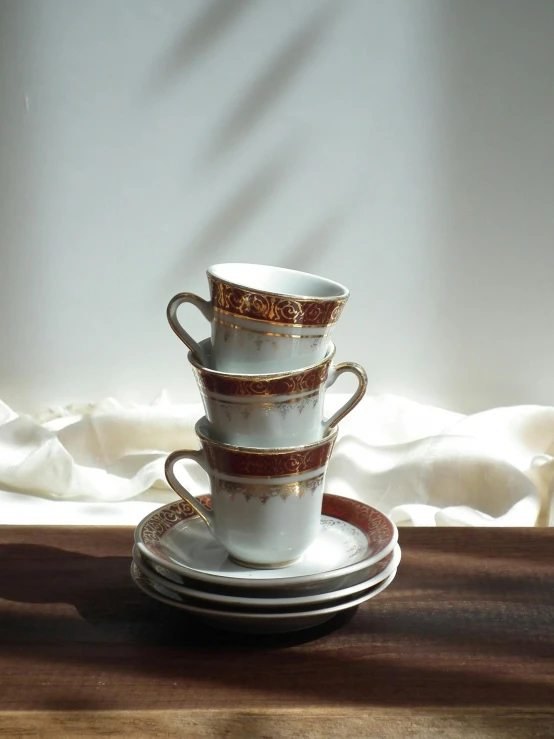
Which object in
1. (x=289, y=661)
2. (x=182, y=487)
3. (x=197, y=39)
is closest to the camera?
(x=289, y=661)

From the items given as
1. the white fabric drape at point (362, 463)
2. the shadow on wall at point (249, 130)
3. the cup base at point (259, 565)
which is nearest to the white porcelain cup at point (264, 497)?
the cup base at point (259, 565)

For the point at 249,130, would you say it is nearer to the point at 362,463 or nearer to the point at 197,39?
the point at 197,39

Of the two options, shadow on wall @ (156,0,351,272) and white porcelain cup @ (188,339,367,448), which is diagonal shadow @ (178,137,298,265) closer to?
shadow on wall @ (156,0,351,272)

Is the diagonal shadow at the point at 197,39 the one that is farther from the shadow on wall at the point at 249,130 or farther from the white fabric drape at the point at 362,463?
the white fabric drape at the point at 362,463

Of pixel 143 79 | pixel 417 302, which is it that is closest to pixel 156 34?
pixel 143 79

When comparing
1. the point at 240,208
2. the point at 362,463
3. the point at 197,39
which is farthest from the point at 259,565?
the point at 197,39

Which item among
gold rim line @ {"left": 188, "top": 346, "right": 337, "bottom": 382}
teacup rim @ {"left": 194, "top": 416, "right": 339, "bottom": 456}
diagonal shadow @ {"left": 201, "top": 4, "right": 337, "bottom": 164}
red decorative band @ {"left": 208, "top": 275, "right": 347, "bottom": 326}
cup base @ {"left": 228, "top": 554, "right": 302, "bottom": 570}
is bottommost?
cup base @ {"left": 228, "top": 554, "right": 302, "bottom": 570}

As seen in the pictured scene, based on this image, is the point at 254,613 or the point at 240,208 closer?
the point at 254,613

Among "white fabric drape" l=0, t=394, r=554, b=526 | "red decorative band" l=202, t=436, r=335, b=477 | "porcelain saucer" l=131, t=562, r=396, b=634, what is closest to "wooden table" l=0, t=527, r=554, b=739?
"porcelain saucer" l=131, t=562, r=396, b=634
